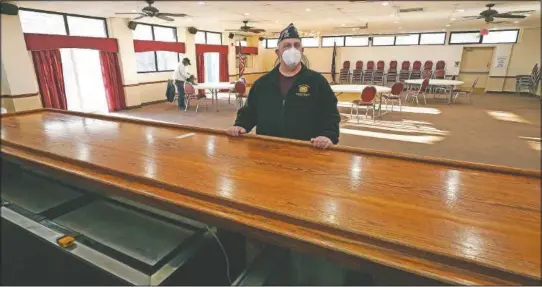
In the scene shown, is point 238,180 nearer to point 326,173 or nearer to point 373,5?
point 326,173

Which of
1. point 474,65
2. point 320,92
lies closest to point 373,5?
point 320,92

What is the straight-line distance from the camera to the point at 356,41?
1377 centimetres

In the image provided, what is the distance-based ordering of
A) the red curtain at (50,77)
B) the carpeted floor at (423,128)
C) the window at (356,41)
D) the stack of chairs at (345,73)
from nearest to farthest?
the carpeted floor at (423,128)
the red curtain at (50,77)
the window at (356,41)
the stack of chairs at (345,73)

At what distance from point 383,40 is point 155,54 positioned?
9.70m

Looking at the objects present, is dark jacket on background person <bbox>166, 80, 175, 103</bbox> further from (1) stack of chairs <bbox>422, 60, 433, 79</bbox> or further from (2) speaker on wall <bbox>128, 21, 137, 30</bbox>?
(1) stack of chairs <bbox>422, 60, 433, 79</bbox>

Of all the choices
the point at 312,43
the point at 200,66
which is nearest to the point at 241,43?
the point at 200,66

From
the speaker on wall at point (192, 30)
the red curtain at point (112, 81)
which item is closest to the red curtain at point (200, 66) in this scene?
the speaker on wall at point (192, 30)

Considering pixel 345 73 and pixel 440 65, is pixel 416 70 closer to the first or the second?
pixel 440 65

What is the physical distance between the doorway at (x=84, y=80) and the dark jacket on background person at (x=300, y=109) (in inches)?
282

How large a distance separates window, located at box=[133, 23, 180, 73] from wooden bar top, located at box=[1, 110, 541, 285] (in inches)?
331

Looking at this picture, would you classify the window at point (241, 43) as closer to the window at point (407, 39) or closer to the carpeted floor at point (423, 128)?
the carpeted floor at point (423, 128)

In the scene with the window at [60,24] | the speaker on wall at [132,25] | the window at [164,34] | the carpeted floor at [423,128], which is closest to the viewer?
the carpeted floor at [423,128]

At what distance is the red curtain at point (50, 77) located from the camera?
20.7ft

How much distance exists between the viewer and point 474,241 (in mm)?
578
